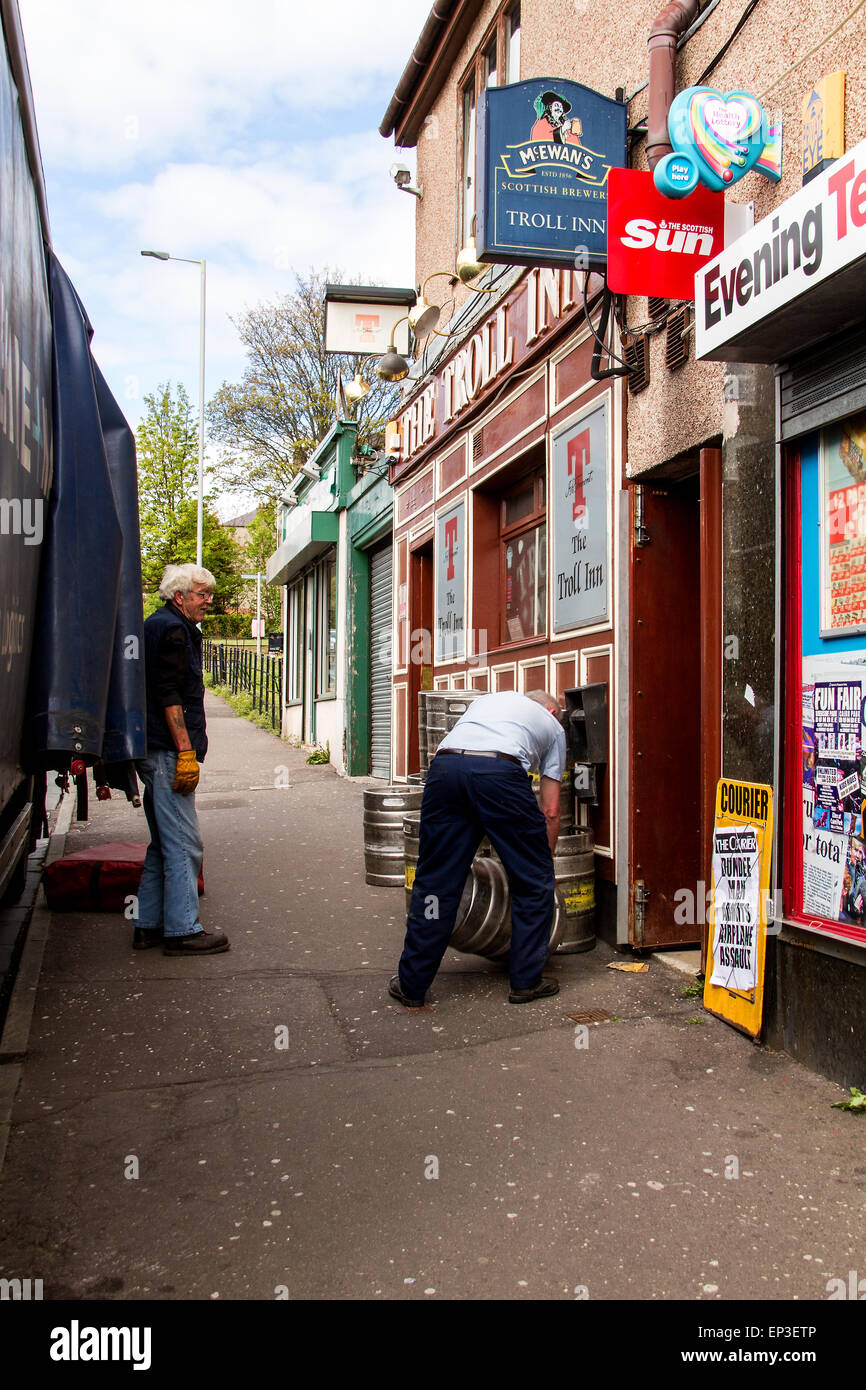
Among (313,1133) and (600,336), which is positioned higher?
(600,336)

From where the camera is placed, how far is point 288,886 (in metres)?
7.84

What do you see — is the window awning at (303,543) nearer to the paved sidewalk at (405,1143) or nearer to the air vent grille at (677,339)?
the air vent grille at (677,339)

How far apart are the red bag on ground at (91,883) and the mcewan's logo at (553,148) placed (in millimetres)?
4915

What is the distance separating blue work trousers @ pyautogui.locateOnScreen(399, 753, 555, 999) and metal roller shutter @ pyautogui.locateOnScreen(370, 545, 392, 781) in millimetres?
8918

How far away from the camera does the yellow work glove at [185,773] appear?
5684 mm

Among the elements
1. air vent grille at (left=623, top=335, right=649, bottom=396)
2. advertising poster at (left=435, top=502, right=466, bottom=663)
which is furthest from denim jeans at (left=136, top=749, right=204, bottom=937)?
advertising poster at (left=435, top=502, right=466, bottom=663)

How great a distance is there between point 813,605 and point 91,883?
16.4ft

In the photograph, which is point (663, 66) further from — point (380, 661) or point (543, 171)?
point (380, 661)

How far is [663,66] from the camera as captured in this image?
220 inches

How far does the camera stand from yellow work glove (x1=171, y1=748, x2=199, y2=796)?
224 inches

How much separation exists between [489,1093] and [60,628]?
232 cm

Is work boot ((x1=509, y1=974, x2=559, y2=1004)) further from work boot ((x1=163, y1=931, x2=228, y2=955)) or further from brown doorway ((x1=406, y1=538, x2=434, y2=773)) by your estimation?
brown doorway ((x1=406, y1=538, x2=434, y2=773))

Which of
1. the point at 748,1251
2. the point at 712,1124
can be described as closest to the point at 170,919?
the point at 712,1124
